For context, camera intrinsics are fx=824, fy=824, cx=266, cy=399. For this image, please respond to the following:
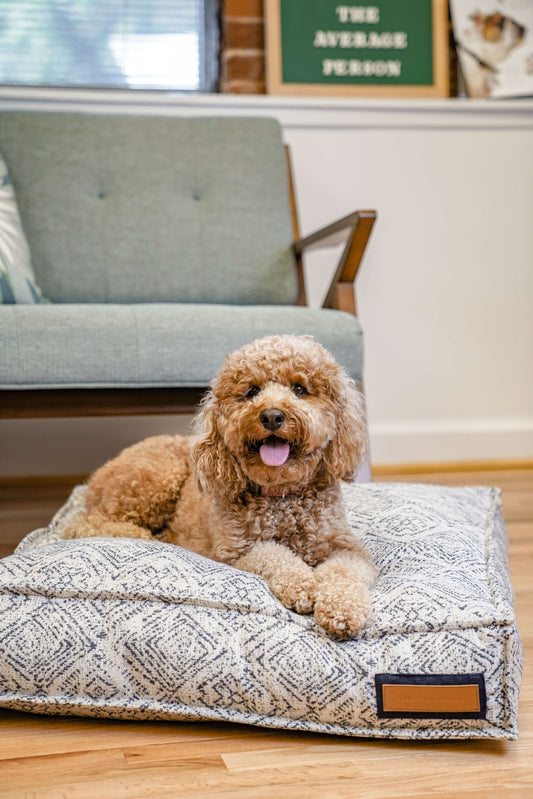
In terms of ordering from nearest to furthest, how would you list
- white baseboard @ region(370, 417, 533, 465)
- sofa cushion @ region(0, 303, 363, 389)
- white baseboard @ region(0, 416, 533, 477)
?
sofa cushion @ region(0, 303, 363, 389) → white baseboard @ region(0, 416, 533, 477) → white baseboard @ region(370, 417, 533, 465)

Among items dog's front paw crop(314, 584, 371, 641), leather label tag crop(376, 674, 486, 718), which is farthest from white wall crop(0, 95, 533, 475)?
leather label tag crop(376, 674, 486, 718)

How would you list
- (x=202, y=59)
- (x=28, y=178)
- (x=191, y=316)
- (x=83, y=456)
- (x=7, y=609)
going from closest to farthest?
1. (x=7, y=609)
2. (x=191, y=316)
3. (x=28, y=178)
4. (x=83, y=456)
5. (x=202, y=59)

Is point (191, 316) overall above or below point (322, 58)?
below

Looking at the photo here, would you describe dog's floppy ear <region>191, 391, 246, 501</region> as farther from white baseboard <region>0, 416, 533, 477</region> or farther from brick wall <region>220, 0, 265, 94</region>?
brick wall <region>220, 0, 265, 94</region>

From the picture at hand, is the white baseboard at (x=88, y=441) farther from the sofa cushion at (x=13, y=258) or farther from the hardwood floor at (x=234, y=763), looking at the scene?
the hardwood floor at (x=234, y=763)

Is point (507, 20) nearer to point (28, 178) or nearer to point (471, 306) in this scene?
point (471, 306)

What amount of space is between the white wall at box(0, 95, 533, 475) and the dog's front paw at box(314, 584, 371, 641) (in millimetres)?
1797

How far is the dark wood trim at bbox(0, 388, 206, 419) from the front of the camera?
1823mm

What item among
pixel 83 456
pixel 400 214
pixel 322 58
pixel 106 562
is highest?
pixel 322 58

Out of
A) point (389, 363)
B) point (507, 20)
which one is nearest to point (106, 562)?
point (389, 363)

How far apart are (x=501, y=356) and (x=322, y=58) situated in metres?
1.29

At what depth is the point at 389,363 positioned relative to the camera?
10.1 feet

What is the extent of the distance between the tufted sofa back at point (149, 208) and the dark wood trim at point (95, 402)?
656mm

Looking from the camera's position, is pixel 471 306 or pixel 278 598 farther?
pixel 471 306
